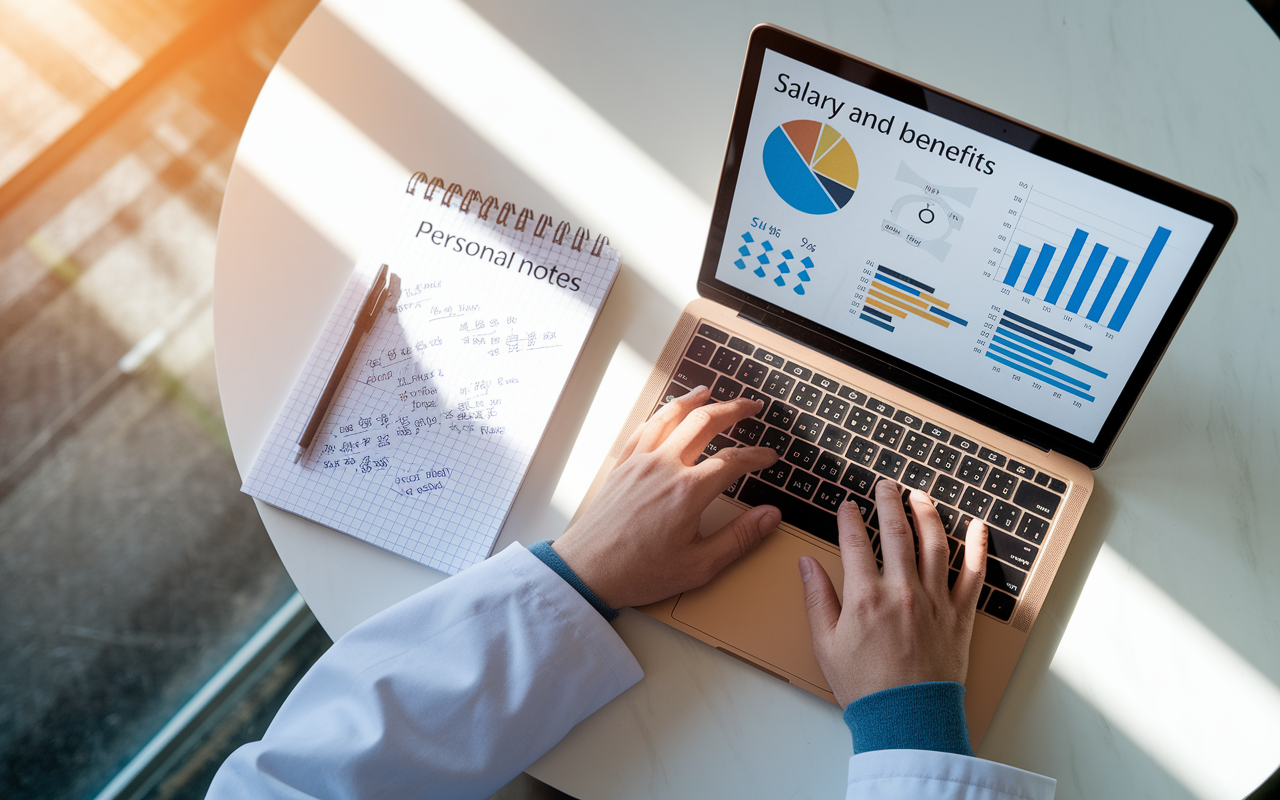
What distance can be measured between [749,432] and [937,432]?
20 cm

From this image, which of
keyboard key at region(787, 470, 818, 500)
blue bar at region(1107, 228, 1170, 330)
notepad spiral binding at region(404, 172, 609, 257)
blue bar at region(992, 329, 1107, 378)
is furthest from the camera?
notepad spiral binding at region(404, 172, 609, 257)

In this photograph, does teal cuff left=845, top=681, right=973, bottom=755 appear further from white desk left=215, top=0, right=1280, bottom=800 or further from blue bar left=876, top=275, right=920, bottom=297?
blue bar left=876, top=275, right=920, bottom=297

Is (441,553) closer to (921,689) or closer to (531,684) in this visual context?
(531,684)

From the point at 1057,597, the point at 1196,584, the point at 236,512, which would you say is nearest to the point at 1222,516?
the point at 1196,584

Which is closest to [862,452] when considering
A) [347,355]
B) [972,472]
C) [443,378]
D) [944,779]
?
[972,472]

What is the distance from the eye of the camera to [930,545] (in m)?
0.84

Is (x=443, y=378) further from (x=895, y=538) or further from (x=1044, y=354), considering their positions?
(x=1044, y=354)

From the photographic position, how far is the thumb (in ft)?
2.72

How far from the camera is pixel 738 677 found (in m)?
0.85

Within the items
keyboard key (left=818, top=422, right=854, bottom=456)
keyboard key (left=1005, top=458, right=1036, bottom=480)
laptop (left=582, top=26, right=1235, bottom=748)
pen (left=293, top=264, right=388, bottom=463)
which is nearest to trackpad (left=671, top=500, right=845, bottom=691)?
laptop (left=582, top=26, right=1235, bottom=748)

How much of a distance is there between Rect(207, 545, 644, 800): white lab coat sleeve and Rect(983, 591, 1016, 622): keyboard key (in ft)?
1.19

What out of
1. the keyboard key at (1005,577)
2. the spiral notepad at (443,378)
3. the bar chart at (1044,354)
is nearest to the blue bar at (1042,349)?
the bar chart at (1044,354)

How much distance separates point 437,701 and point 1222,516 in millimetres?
827

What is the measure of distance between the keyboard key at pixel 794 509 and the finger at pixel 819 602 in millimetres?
35
